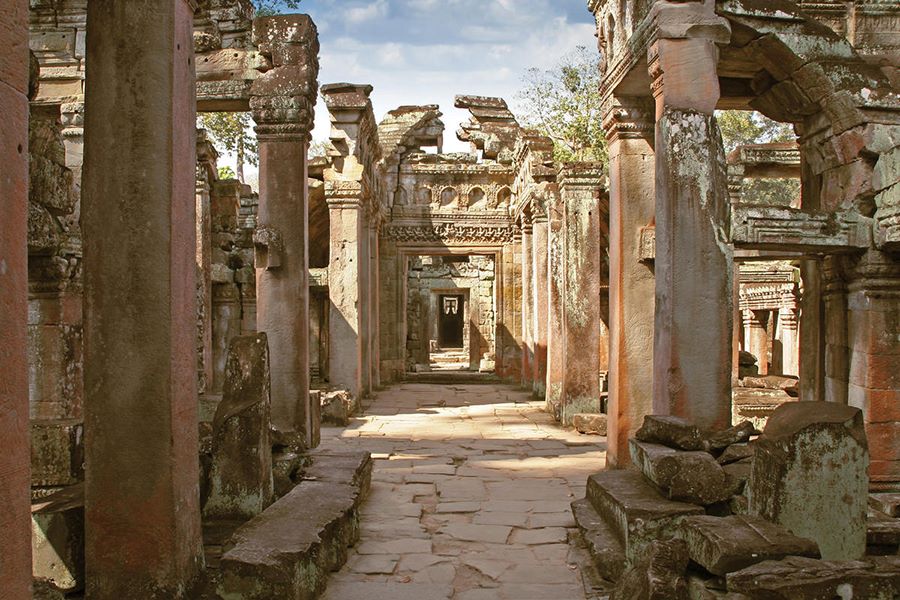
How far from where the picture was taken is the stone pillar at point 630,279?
24.6ft

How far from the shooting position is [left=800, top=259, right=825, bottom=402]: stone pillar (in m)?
7.74

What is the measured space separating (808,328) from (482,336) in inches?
738

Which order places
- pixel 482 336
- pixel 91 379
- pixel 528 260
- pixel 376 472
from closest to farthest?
A: pixel 91 379 < pixel 376 472 < pixel 528 260 < pixel 482 336

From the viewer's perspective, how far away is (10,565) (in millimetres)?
2465

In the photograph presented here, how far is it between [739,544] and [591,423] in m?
7.72

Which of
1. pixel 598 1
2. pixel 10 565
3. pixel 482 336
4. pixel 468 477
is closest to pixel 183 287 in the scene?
pixel 10 565

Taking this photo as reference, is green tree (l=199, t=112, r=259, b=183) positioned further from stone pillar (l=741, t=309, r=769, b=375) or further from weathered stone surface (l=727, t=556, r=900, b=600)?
weathered stone surface (l=727, t=556, r=900, b=600)

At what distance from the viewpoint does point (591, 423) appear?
36.8 feet

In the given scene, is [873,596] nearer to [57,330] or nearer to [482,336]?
[57,330]

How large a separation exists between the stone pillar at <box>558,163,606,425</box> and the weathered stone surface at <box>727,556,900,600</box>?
8.48 metres

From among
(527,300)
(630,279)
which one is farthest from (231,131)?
(630,279)

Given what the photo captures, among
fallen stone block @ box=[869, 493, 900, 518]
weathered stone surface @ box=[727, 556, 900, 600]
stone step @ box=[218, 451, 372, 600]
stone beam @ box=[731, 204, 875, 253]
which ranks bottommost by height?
stone step @ box=[218, 451, 372, 600]

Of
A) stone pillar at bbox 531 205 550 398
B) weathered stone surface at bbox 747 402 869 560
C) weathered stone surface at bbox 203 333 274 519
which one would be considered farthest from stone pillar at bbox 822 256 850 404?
stone pillar at bbox 531 205 550 398

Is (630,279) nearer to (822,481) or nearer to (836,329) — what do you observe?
(836,329)
